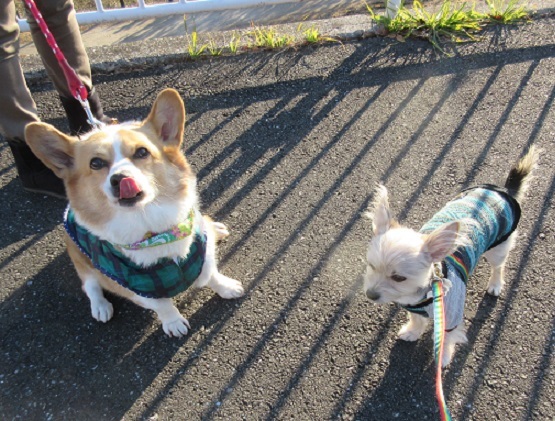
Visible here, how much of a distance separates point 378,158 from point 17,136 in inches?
102

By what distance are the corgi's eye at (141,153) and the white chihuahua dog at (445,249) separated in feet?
3.66

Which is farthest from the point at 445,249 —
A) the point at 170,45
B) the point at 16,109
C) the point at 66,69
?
the point at 170,45

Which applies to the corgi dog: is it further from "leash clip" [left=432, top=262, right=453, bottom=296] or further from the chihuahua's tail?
the chihuahua's tail

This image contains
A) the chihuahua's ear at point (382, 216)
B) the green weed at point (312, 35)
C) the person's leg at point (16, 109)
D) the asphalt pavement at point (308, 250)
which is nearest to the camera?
the chihuahua's ear at point (382, 216)

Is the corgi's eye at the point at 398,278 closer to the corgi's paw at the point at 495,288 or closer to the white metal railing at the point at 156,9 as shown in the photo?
the corgi's paw at the point at 495,288

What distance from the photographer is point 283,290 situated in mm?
2688

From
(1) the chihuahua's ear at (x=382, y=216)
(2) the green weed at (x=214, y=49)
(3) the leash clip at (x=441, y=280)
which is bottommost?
(3) the leash clip at (x=441, y=280)

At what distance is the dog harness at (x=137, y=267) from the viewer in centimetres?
215

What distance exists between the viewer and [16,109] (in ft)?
9.58

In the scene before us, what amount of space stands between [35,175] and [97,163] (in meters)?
1.50

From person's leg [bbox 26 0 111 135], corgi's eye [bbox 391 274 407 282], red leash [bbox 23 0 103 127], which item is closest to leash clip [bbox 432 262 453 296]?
corgi's eye [bbox 391 274 407 282]

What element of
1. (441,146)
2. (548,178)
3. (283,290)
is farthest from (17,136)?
(548,178)

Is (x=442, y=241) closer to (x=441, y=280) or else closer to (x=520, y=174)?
(x=441, y=280)

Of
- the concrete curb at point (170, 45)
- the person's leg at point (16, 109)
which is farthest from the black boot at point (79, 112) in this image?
the concrete curb at point (170, 45)
